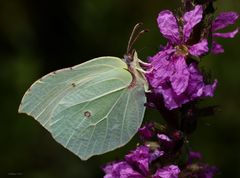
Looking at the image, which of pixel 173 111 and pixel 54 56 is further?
pixel 54 56

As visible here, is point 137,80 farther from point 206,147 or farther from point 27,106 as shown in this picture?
point 206,147

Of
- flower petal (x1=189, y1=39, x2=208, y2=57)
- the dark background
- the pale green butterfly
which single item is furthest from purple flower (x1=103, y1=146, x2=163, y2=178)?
the dark background

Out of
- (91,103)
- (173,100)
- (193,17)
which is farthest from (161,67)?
(91,103)

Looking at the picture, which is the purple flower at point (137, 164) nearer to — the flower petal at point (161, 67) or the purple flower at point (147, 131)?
the purple flower at point (147, 131)

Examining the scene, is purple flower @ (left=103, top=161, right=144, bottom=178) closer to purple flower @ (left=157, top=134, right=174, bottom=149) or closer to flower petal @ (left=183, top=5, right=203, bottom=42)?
purple flower @ (left=157, top=134, right=174, bottom=149)

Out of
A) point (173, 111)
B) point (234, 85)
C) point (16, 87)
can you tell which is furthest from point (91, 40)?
point (173, 111)

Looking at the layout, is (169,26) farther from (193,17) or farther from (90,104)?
(90,104)
